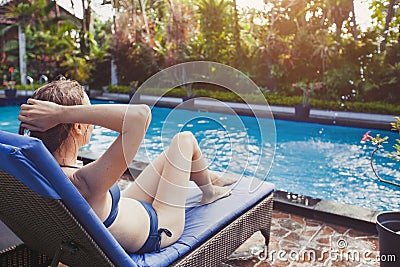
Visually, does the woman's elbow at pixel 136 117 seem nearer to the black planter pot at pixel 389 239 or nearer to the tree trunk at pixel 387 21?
the black planter pot at pixel 389 239

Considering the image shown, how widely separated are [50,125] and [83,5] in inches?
534

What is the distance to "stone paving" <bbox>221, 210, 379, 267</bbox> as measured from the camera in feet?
7.75

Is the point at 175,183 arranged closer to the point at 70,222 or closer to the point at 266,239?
the point at 70,222

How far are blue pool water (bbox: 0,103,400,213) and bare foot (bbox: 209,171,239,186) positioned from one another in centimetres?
35

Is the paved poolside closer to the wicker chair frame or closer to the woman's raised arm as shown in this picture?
the wicker chair frame

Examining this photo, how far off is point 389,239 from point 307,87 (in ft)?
26.9

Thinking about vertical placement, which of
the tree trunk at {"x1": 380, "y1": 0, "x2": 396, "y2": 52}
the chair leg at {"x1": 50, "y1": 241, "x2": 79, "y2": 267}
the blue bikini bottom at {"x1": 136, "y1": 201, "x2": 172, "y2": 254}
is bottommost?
the blue bikini bottom at {"x1": 136, "y1": 201, "x2": 172, "y2": 254}

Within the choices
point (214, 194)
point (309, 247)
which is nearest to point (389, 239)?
point (309, 247)

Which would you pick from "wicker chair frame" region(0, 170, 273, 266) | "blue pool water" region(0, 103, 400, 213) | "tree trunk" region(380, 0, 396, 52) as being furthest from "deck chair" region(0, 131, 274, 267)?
"tree trunk" region(380, 0, 396, 52)

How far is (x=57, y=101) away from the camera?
1384 millimetres

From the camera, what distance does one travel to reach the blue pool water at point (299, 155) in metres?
4.25

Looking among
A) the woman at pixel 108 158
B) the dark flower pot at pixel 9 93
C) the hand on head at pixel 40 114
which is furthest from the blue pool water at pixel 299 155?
the dark flower pot at pixel 9 93

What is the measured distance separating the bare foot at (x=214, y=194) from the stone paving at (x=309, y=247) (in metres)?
0.32

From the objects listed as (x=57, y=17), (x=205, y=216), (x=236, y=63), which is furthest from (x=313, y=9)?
(x=205, y=216)
